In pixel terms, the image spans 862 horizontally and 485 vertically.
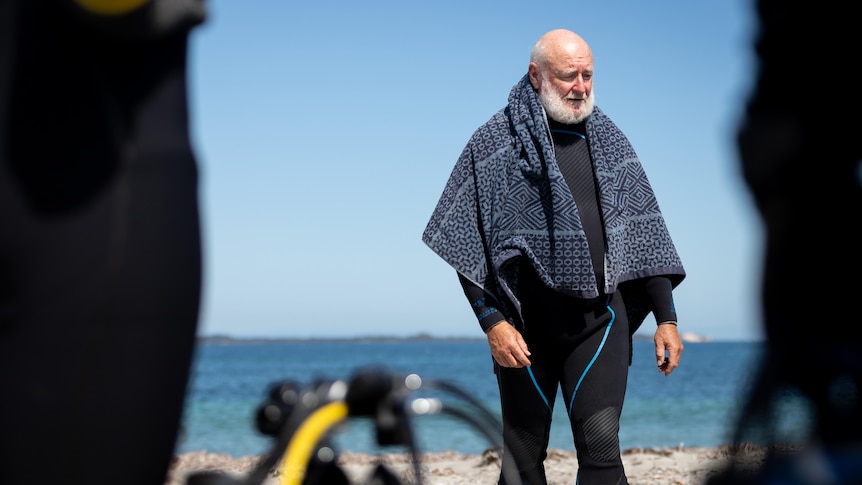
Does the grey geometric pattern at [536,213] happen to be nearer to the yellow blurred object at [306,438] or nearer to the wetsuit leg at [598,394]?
the wetsuit leg at [598,394]

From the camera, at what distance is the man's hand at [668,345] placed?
4.34 metres

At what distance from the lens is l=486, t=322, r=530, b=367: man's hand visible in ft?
13.5

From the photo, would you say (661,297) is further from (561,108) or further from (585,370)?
(561,108)

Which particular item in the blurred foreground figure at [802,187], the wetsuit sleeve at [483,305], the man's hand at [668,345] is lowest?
the man's hand at [668,345]

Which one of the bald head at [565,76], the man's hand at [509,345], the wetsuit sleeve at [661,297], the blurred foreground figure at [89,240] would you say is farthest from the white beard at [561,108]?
the blurred foreground figure at [89,240]

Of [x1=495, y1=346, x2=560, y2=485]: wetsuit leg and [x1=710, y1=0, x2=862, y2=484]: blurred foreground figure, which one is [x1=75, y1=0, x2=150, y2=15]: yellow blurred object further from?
[x1=495, y1=346, x2=560, y2=485]: wetsuit leg

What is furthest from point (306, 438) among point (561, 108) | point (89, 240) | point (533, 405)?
point (561, 108)

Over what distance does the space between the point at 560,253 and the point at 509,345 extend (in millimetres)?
407

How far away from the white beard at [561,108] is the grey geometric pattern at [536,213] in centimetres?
4

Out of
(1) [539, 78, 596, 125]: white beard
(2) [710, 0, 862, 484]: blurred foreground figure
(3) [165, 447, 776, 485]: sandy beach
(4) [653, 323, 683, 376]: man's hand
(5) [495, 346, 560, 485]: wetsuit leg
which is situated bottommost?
(3) [165, 447, 776, 485]: sandy beach

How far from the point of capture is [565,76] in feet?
14.4

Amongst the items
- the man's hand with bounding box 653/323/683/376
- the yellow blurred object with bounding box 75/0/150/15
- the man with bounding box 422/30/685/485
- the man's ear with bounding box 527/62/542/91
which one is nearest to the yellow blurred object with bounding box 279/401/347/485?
the yellow blurred object with bounding box 75/0/150/15

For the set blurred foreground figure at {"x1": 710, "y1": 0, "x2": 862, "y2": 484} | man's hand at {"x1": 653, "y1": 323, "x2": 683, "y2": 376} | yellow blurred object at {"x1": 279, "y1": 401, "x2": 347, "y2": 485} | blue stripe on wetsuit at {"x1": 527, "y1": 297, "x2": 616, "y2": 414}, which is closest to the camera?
blurred foreground figure at {"x1": 710, "y1": 0, "x2": 862, "y2": 484}

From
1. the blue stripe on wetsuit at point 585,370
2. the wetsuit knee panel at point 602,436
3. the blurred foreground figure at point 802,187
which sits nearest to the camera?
the blurred foreground figure at point 802,187
